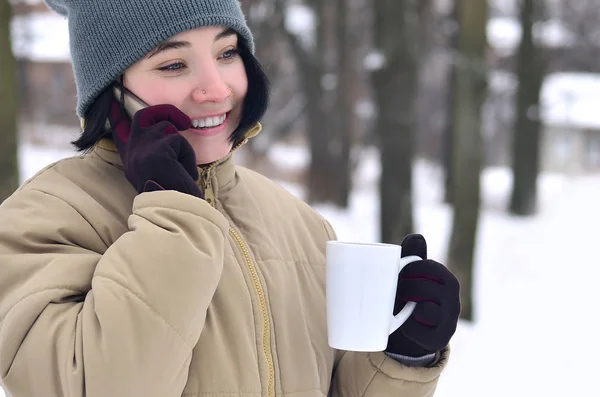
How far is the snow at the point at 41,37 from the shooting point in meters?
15.1

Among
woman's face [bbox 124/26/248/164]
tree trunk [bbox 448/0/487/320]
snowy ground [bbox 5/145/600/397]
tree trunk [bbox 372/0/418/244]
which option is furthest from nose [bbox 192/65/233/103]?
tree trunk [bbox 372/0/418/244]

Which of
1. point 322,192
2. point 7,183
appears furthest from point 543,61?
point 7,183

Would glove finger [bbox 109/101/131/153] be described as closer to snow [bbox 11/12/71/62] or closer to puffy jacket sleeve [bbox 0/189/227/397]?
puffy jacket sleeve [bbox 0/189/227/397]

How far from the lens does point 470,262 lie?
6.42 meters

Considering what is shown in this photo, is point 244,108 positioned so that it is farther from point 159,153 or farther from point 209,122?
point 159,153

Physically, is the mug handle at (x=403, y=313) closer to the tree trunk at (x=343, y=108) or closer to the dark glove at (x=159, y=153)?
the dark glove at (x=159, y=153)

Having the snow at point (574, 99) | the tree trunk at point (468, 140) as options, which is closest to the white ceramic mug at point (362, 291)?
the tree trunk at point (468, 140)

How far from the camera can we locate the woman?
1.23m

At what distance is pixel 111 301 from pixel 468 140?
5.31m

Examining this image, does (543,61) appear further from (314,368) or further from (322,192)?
(314,368)

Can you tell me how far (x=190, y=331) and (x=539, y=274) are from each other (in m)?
7.87

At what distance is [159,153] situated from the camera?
1306 mm

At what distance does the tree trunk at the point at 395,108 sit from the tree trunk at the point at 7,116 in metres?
3.35

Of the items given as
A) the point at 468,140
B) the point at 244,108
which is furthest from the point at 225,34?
the point at 468,140
